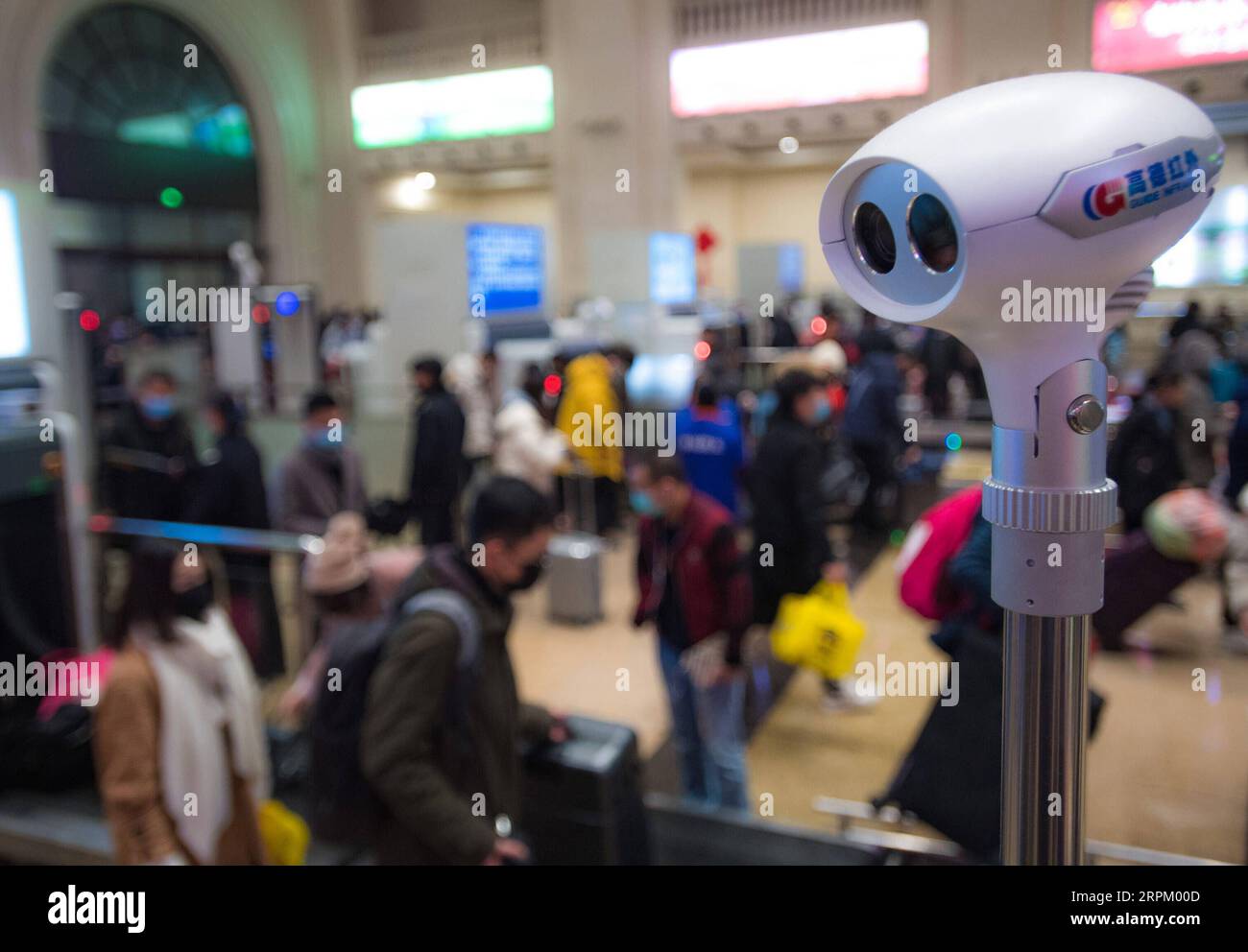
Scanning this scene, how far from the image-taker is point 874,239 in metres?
0.63

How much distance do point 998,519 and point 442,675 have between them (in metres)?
1.40

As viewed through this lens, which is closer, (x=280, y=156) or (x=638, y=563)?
(x=638, y=563)

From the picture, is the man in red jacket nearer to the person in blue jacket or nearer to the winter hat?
the winter hat

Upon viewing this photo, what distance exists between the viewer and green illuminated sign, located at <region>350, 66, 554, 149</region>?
2.12 m

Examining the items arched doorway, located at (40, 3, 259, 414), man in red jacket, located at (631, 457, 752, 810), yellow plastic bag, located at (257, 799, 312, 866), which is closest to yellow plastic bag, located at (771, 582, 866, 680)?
man in red jacket, located at (631, 457, 752, 810)

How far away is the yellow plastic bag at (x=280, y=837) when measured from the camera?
260 cm

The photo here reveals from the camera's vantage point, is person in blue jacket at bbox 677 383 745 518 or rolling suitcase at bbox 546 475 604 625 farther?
rolling suitcase at bbox 546 475 604 625

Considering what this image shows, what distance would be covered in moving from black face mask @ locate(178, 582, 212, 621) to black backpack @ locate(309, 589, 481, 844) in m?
0.71

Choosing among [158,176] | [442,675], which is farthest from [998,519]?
[158,176]

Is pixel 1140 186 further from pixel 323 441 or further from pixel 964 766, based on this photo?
pixel 323 441

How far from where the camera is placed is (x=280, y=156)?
4344 millimetres

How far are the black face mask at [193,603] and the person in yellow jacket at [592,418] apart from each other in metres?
3.56
